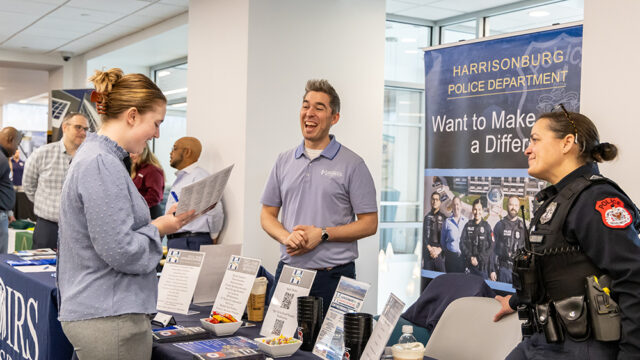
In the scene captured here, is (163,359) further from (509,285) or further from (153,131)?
(509,285)

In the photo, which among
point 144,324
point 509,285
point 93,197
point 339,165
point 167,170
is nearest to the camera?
point 93,197

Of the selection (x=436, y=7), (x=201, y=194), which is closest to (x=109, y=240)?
(x=201, y=194)

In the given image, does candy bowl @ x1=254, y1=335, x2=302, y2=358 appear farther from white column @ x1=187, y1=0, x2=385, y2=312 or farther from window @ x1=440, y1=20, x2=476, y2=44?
window @ x1=440, y1=20, x2=476, y2=44

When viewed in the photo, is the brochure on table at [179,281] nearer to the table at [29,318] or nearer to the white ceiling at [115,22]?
the table at [29,318]

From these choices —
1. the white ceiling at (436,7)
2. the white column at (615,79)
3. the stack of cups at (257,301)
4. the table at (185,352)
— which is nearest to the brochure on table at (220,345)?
the table at (185,352)

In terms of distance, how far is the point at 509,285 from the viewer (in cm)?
333

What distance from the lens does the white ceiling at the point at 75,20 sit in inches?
242

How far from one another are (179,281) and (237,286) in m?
0.35

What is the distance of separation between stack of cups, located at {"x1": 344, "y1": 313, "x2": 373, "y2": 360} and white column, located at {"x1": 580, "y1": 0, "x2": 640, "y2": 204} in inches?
51.8

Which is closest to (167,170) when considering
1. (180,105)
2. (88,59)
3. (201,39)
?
(180,105)

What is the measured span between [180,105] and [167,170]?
3.41ft

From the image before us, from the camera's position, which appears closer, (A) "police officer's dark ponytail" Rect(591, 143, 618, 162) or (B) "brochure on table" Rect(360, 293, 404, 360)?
(B) "brochure on table" Rect(360, 293, 404, 360)

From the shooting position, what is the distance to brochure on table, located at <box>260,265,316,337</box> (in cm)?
217

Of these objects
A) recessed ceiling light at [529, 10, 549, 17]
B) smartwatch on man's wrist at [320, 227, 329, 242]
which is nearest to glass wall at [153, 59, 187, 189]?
recessed ceiling light at [529, 10, 549, 17]
